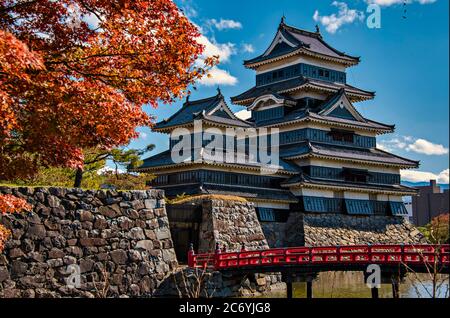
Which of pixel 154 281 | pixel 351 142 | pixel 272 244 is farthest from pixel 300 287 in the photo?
pixel 351 142

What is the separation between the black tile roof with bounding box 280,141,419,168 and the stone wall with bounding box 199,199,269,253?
30.5 ft

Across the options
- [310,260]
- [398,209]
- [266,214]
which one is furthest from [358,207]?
[310,260]

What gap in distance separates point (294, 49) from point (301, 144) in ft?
22.6

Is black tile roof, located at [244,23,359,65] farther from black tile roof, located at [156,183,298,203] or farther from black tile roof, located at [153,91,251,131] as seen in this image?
black tile roof, located at [156,183,298,203]

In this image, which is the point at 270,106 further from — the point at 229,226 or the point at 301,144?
the point at 229,226

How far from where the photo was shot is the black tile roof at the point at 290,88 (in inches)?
1473

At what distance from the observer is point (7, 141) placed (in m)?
9.09

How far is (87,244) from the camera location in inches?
635

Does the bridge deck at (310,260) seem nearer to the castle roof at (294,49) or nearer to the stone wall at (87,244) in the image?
the stone wall at (87,244)

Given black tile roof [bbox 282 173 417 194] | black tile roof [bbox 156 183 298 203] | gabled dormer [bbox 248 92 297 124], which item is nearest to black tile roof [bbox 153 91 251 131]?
black tile roof [bbox 156 183 298 203]

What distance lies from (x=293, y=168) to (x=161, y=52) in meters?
25.4

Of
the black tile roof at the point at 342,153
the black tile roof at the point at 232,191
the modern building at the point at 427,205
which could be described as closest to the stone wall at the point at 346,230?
the black tile roof at the point at 232,191

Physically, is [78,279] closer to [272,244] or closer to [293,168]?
[272,244]

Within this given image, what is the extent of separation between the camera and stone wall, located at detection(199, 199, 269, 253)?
76.9ft
